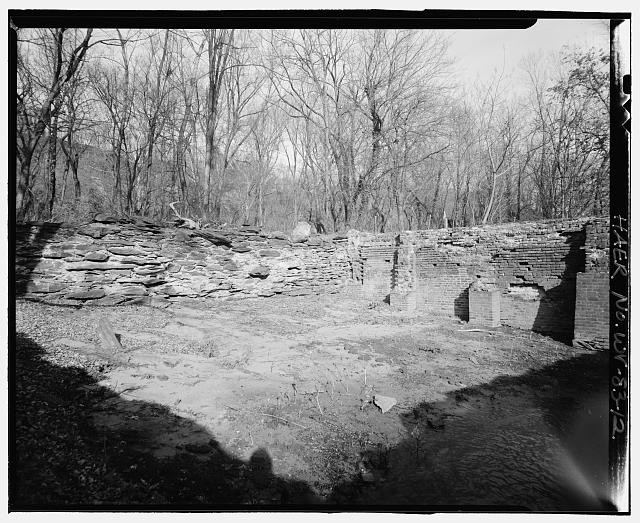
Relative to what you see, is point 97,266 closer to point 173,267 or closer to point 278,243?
point 173,267

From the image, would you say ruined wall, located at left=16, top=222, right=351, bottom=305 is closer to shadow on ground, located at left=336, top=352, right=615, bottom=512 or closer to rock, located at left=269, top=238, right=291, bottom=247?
rock, located at left=269, top=238, right=291, bottom=247

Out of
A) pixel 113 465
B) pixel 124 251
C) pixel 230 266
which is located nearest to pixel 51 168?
pixel 124 251

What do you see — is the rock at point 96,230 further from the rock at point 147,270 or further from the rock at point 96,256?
the rock at point 147,270

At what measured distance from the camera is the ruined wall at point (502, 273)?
700cm

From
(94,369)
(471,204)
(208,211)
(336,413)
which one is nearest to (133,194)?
(208,211)

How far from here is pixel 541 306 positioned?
7.34 meters

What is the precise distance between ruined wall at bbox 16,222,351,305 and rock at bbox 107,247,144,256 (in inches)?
0.7

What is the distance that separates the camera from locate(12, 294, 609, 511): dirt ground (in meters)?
2.03

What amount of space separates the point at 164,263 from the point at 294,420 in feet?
19.0

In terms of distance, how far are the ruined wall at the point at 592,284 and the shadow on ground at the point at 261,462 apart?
2.85m

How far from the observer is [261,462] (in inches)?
95.7

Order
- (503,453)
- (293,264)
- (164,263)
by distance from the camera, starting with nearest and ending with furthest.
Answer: (503,453)
(164,263)
(293,264)

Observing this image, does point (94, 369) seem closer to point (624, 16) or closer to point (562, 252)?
point (624, 16)

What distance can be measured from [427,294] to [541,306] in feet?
8.72
